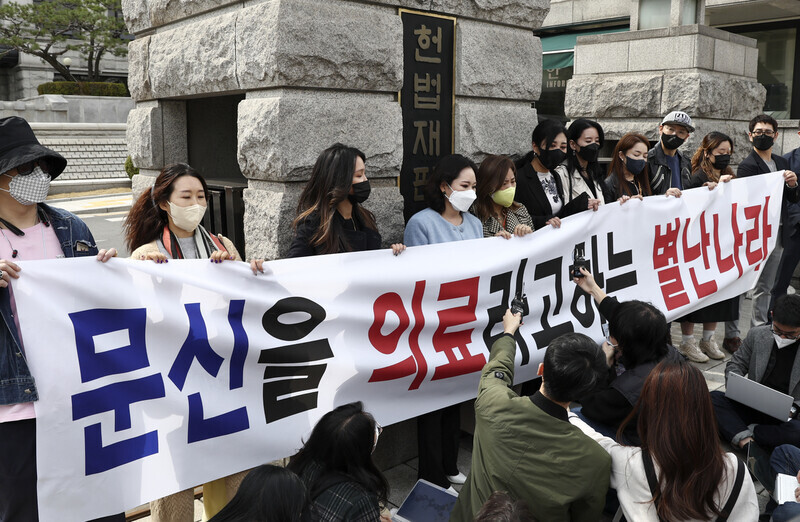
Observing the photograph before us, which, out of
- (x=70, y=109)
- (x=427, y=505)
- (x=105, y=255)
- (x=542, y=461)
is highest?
(x=70, y=109)

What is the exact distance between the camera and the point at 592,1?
44.9ft

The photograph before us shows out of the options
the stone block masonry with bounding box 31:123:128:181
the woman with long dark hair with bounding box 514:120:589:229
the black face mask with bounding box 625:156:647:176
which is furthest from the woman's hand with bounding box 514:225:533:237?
the stone block masonry with bounding box 31:123:128:181

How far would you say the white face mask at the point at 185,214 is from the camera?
3367 millimetres

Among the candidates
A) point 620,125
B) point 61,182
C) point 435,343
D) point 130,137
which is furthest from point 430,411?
point 61,182

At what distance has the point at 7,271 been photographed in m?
2.70

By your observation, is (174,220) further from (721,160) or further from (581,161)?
(721,160)

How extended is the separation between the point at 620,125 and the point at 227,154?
6381mm

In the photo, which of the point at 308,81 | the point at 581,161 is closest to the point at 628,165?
the point at 581,161

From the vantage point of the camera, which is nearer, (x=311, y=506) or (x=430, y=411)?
(x=311, y=506)

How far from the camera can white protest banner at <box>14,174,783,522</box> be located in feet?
9.21

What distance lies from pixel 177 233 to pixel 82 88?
111ft

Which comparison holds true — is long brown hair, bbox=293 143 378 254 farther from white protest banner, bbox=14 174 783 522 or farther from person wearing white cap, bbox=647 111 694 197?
person wearing white cap, bbox=647 111 694 197

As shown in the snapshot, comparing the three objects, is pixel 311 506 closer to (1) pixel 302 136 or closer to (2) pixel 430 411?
(2) pixel 430 411

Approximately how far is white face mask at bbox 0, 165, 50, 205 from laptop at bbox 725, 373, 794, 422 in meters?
3.91
